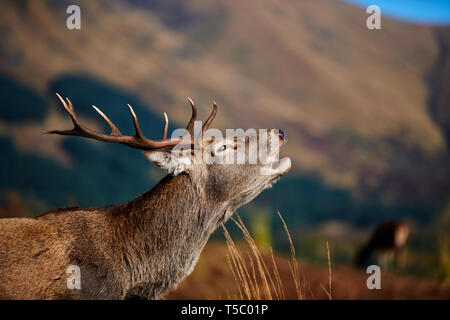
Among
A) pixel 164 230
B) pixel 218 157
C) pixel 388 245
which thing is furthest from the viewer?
pixel 388 245

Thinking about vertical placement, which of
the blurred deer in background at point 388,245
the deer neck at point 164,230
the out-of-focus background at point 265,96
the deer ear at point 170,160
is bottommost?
the blurred deer in background at point 388,245

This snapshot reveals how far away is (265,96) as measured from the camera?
707 inches

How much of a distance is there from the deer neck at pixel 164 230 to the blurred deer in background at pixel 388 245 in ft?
26.3

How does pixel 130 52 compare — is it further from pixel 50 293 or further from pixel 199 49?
pixel 50 293

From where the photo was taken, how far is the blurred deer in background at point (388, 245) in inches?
380

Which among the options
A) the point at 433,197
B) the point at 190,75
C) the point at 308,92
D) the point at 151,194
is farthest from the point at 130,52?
the point at 151,194

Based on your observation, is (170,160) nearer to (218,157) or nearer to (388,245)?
(218,157)

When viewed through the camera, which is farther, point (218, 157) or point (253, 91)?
point (253, 91)

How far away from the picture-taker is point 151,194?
2924 mm

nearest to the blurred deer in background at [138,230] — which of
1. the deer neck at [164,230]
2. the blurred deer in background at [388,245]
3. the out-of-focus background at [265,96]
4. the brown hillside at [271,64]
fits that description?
the deer neck at [164,230]

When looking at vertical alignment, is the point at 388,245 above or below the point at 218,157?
below

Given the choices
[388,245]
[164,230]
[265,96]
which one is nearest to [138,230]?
[164,230]

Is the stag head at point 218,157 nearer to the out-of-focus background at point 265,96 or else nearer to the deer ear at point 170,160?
the deer ear at point 170,160

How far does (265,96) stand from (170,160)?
1552 centimetres
